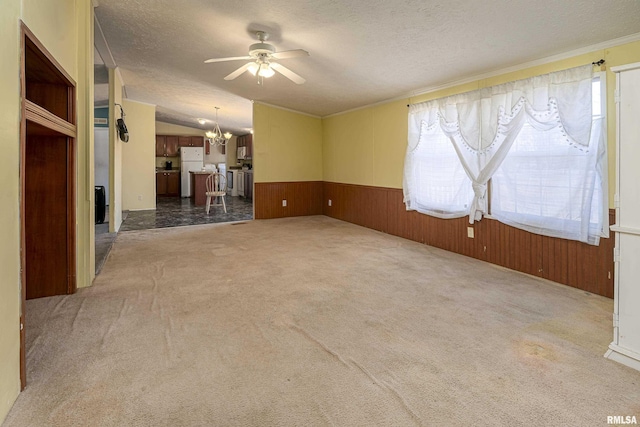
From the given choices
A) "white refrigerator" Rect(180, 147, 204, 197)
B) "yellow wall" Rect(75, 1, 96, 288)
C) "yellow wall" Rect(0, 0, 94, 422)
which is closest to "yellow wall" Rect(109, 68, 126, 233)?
"yellow wall" Rect(75, 1, 96, 288)

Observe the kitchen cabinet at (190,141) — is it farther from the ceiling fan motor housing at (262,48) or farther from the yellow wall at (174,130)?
the ceiling fan motor housing at (262,48)

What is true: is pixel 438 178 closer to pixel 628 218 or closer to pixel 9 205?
pixel 628 218

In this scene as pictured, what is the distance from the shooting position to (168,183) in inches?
433

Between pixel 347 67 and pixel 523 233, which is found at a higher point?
pixel 347 67

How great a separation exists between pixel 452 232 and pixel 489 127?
1.36 meters

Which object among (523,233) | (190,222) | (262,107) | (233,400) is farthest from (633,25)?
(190,222)

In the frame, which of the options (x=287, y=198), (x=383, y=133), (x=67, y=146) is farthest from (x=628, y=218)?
(x=287, y=198)

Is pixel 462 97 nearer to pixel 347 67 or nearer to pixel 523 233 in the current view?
pixel 347 67

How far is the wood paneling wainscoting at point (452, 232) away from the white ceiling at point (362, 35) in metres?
1.57

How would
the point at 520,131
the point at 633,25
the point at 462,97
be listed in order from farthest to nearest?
the point at 462,97
the point at 520,131
the point at 633,25

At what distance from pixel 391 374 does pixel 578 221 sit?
2422 millimetres

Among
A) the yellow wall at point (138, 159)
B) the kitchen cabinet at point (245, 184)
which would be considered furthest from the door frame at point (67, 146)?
the kitchen cabinet at point (245, 184)

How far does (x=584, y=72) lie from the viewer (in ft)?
9.67

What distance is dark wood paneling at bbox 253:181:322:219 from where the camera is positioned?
22.4 ft
